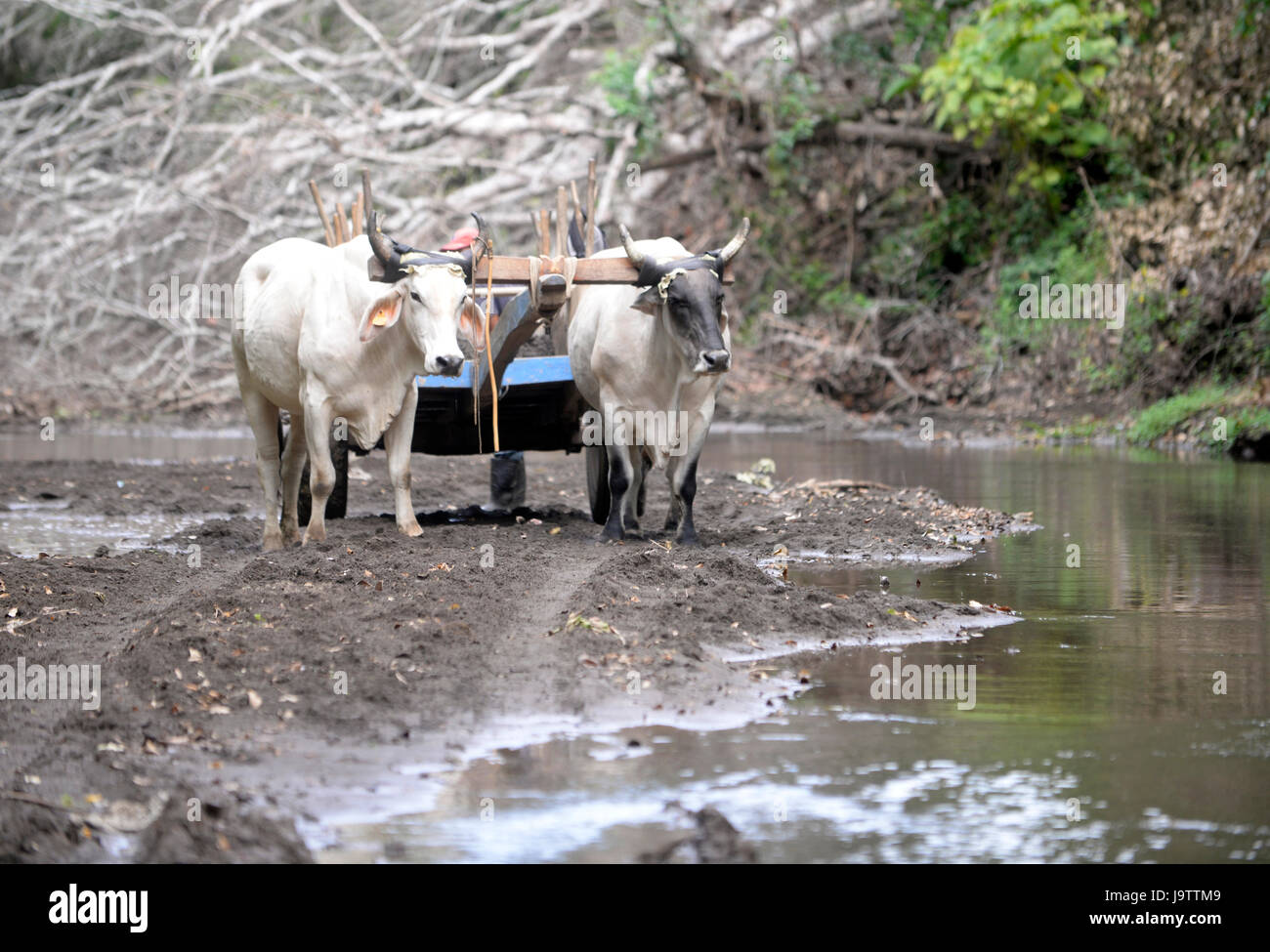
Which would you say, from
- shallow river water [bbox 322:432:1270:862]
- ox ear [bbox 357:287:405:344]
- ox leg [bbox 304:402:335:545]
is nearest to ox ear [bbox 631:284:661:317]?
ox ear [bbox 357:287:405:344]

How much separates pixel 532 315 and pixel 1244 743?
481 centimetres

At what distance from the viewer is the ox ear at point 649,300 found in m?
8.04

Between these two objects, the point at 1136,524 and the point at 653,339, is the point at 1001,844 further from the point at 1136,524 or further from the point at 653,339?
the point at 1136,524

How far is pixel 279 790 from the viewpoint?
395 cm

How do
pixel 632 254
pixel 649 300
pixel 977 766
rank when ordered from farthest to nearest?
pixel 632 254, pixel 649 300, pixel 977 766

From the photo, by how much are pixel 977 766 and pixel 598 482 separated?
17.8ft

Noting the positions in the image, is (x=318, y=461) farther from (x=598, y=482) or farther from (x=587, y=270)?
(x=598, y=482)

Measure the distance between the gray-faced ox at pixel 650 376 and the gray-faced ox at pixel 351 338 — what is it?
85 centimetres

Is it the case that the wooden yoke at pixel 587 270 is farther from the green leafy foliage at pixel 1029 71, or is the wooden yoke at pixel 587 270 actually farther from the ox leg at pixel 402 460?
the green leafy foliage at pixel 1029 71

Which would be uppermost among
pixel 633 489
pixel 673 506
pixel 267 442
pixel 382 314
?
pixel 382 314

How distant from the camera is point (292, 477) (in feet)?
29.4

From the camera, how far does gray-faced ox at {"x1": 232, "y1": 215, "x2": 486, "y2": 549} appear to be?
25.7ft

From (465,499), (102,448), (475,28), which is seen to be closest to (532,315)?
(465,499)

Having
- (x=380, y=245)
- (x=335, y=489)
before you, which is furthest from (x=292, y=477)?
(x=380, y=245)
